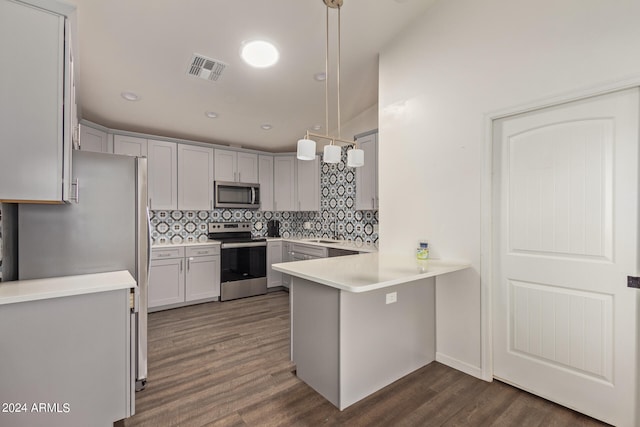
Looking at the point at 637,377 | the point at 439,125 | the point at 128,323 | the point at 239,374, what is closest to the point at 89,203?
the point at 128,323

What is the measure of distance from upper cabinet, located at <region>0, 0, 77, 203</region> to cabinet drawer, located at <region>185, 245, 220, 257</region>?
2583 millimetres

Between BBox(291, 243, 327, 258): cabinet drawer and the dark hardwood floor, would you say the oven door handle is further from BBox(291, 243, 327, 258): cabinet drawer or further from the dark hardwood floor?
the dark hardwood floor

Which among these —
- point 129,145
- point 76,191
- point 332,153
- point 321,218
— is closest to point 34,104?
point 76,191

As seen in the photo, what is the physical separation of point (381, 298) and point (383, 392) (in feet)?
2.18

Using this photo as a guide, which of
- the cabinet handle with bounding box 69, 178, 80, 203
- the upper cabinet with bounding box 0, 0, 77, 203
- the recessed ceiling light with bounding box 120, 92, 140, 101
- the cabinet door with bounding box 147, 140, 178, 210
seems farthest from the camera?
the cabinet door with bounding box 147, 140, 178, 210

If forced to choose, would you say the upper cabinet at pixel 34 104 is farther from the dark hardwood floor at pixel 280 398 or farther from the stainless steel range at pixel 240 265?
the stainless steel range at pixel 240 265

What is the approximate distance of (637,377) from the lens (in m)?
1.69

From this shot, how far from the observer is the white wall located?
1812mm

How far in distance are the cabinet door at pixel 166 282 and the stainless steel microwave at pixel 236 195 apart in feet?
3.58

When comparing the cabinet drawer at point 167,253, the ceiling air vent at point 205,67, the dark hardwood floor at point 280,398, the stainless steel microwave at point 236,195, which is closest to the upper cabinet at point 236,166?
the stainless steel microwave at point 236,195

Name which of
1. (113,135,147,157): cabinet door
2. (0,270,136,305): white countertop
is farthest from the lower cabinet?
(0,270,136,305): white countertop

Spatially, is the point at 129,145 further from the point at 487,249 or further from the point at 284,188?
the point at 487,249

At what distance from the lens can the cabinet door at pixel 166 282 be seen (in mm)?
3779

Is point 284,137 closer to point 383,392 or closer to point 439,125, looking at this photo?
point 439,125
